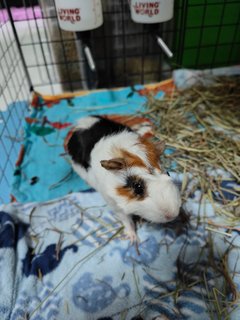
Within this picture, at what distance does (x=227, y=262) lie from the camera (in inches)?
44.0

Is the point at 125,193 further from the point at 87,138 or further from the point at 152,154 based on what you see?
the point at 87,138

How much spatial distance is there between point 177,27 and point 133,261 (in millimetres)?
1499

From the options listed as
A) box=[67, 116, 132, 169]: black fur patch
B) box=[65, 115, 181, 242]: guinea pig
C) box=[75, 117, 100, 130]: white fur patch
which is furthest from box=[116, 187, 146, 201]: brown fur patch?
box=[75, 117, 100, 130]: white fur patch

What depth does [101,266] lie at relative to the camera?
1159 millimetres

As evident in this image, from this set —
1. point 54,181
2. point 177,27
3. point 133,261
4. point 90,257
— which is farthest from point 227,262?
point 177,27

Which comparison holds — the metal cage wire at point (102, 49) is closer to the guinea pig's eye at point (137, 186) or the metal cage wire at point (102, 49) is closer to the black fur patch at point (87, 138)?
the black fur patch at point (87, 138)

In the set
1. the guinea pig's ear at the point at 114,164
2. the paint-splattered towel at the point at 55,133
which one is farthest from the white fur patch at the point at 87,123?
the guinea pig's ear at the point at 114,164

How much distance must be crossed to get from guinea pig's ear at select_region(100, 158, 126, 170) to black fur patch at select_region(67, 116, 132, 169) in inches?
11.3

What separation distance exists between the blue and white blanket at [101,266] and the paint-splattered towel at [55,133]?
5.9 inches

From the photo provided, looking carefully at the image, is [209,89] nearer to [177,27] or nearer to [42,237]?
[177,27]

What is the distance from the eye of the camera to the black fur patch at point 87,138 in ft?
4.08

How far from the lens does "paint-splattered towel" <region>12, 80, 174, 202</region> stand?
150cm

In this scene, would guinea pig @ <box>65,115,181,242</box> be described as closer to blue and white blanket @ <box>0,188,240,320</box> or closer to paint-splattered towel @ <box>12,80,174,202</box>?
blue and white blanket @ <box>0,188,240,320</box>

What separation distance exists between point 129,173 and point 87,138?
395 millimetres
